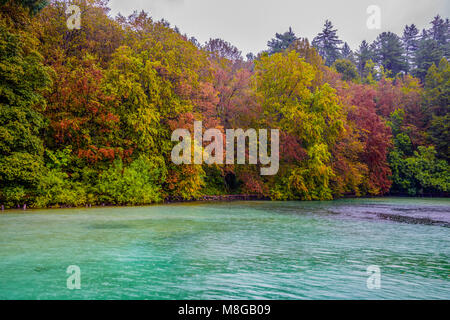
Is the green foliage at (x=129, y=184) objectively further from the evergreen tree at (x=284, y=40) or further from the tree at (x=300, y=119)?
the evergreen tree at (x=284, y=40)

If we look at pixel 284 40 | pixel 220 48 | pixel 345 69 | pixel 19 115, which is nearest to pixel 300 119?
pixel 220 48

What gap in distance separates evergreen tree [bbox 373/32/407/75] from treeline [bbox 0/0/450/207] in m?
30.2

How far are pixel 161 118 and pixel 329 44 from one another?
57.4m

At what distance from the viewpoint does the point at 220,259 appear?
9.51 m

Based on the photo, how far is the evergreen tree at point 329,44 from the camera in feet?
252

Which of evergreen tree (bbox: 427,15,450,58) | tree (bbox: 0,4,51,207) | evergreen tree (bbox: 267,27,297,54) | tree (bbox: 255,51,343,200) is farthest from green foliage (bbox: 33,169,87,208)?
evergreen tree (bbox: 427,15,450,58)

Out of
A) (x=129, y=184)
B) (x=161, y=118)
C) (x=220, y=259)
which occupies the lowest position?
(x=220, y=259)

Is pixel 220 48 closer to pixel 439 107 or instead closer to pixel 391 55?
pixel 439 107

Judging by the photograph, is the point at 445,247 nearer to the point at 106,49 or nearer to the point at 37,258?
the point at 37,258

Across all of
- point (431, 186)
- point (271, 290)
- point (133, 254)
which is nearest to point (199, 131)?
point (133, 254)

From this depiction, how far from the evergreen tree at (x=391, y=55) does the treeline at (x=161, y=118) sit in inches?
1190

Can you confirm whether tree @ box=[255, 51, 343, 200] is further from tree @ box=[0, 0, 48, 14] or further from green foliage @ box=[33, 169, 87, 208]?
tree @ box=[0, 0, 48, 14]

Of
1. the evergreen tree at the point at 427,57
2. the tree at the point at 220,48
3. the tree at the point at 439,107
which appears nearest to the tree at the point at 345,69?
the tree at the point at 439,107

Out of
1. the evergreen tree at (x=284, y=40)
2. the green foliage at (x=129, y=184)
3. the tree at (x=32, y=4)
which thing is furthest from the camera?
the evergreen tree at (x=284, y=40)
